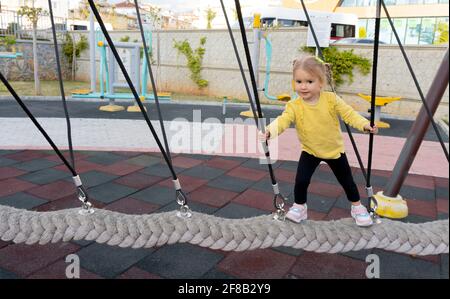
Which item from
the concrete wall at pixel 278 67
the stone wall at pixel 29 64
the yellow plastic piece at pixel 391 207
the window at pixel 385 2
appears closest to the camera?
the yellow plastic piece at pixel 391 207

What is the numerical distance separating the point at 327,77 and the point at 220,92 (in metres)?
8.37

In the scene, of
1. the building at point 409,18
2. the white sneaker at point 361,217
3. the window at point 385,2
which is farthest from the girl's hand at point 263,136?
the building at point 409,18

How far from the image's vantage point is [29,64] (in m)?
11.9

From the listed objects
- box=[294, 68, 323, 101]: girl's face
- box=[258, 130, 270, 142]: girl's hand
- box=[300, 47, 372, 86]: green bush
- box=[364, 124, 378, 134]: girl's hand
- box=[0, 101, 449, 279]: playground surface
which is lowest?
box=[0, 101, 449, 279]: playground surface

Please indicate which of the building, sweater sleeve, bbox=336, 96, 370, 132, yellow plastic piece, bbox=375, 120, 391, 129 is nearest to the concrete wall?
yellow plastic piece, bbox=375, 120, 391, 129

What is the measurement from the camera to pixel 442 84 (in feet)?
5.96

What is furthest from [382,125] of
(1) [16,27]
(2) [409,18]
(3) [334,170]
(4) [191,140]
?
(2) [409,18]

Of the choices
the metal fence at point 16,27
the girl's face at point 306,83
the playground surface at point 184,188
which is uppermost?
the metal fence at point 16,27

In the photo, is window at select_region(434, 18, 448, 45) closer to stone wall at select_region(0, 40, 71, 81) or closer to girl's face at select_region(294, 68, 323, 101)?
girl's face at select_region(294, 68, 323, 101)

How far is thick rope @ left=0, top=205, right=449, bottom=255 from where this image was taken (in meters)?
1.71

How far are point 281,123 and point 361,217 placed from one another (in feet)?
1.92

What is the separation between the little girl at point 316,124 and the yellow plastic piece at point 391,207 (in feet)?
2.03

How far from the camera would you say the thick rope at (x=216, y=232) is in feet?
5.60

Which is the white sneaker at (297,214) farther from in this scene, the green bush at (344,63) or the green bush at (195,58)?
the green bush at (195,58)
